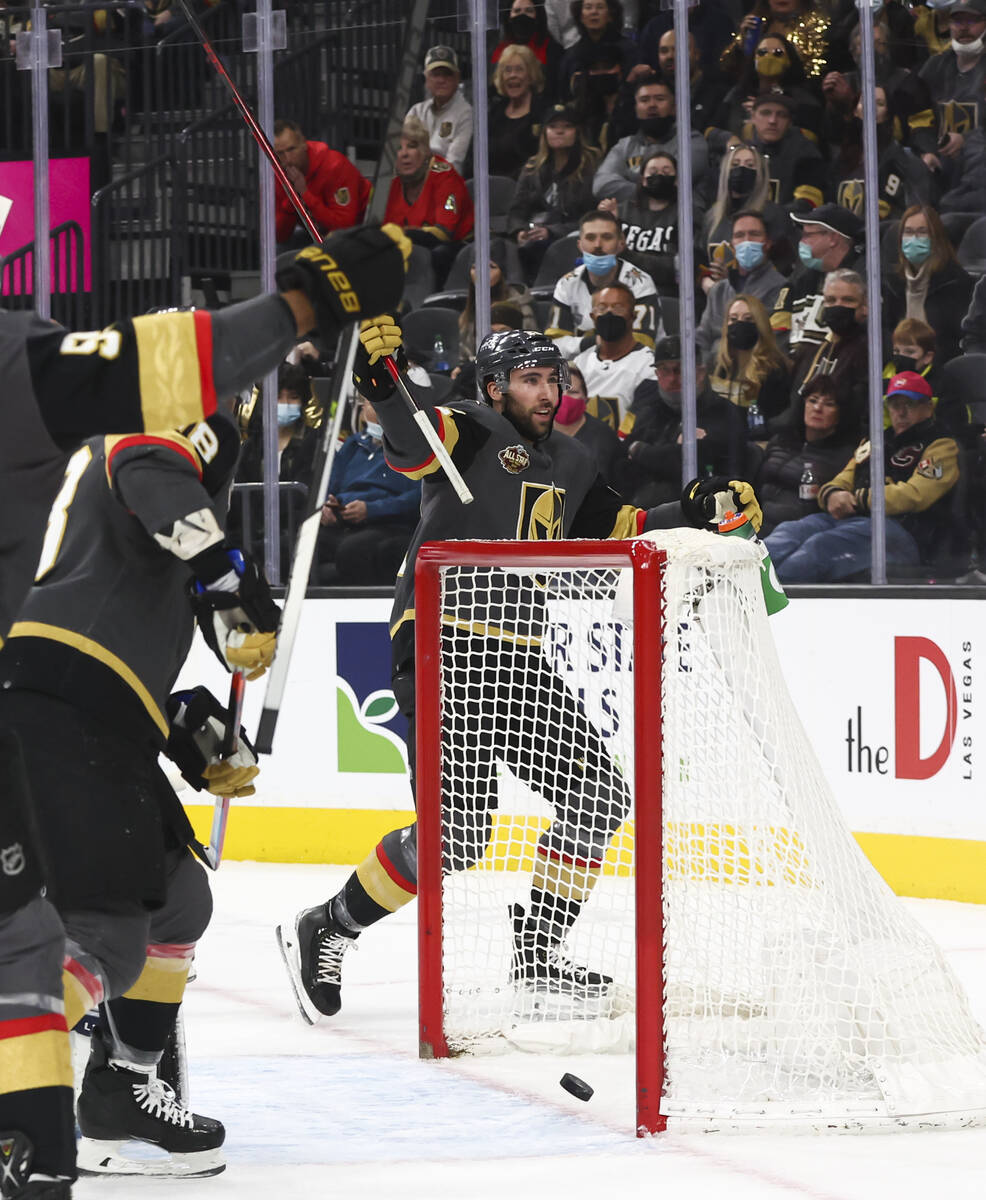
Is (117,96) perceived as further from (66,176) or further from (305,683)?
(305,683)

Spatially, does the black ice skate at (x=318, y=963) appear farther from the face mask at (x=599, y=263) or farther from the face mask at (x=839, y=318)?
the face mask at (x=599, y=263)

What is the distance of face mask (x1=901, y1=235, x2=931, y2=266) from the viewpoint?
214 inches

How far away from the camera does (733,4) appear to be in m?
5.84

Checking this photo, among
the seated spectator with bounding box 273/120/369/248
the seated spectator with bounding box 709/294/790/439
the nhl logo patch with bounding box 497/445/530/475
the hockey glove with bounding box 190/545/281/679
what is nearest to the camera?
the hockey glove with bounding box 190/545/281/679

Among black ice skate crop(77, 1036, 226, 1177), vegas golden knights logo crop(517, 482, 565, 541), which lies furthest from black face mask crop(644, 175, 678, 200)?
black ice skate crop(77, 1036, 226, 1177)

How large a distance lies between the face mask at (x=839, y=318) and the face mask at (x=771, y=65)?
82 cm

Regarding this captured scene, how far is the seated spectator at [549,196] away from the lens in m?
6.11

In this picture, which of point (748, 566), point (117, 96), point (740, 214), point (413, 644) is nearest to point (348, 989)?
point (413, 644)

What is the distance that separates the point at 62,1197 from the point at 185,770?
0.69 meters

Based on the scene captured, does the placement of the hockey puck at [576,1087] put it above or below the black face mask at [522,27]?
below

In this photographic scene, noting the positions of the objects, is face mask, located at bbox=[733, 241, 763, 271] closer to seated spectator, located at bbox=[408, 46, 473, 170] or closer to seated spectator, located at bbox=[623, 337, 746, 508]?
seated spectator, located at bbox=[623, 337, 746, 508]

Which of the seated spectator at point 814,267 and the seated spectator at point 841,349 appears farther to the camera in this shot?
the seated spectator at point 814,267

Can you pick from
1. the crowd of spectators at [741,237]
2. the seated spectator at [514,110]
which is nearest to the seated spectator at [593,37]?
the crowd of spectators at [741,237]

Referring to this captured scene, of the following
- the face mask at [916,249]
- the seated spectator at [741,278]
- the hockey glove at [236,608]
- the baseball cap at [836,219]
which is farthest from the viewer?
the seated spectator at [741,278]
